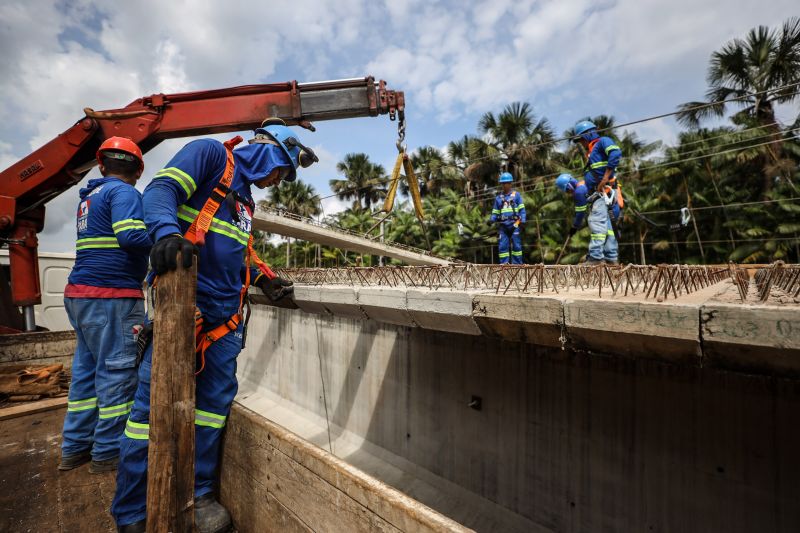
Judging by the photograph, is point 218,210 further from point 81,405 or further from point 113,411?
point 81,405

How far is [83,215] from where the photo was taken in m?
3.20

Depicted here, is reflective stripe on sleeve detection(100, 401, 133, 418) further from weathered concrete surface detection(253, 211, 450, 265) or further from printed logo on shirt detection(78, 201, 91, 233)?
weathered concrete surface detection(253, 211, 450, 265)

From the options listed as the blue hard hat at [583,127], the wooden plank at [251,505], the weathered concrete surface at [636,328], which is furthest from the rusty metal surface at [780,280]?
the blue hard hat at [583,127]

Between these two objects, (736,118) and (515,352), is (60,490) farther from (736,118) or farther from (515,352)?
(736,118)

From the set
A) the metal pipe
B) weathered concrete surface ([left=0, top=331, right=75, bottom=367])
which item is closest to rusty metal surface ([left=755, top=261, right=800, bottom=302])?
weathered concrete surface ([left=0, top=331, right=75, bottom=367])

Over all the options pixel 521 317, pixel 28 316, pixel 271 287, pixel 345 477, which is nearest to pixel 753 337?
pixel 521 317

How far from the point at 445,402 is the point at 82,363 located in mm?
4100

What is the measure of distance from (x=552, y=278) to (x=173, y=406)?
2.95m

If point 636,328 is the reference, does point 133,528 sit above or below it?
below

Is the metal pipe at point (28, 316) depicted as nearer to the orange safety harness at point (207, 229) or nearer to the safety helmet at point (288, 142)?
the orange safety harness at point (207, 229)

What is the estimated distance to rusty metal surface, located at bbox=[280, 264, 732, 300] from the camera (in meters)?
2.69

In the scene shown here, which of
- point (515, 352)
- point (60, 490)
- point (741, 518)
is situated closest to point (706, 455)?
point (741, 518)

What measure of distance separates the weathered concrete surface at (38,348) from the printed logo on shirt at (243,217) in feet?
17.7

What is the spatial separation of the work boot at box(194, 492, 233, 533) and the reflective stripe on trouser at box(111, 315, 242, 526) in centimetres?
6
